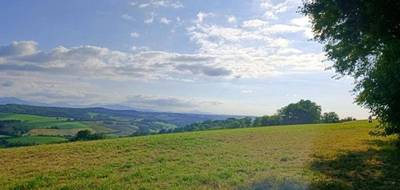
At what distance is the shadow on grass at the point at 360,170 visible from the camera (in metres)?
19.8

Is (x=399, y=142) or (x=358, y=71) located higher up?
(x=358, y=71)

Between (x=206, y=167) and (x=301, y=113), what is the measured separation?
122873 millimetres

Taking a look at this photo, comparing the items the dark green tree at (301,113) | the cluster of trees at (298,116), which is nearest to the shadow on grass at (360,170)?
the cluster of trees at (298,116)

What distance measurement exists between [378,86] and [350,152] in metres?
10.1

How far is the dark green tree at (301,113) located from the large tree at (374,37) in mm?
114071

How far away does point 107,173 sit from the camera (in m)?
23.8

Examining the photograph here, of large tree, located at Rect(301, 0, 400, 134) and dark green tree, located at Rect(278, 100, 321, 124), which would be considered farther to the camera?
dark green tree, located at Rect(278, 100, 321, 124)

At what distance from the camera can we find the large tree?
21438 millimetres

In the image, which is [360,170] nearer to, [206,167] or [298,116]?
[206,167]

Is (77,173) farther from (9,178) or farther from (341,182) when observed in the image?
(341,182)

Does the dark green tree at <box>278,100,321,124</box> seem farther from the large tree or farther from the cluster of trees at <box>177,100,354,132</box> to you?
the large tree

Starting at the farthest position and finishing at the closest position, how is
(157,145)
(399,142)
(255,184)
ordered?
1. (157,145)
2. (399,142)
3. (255,184)

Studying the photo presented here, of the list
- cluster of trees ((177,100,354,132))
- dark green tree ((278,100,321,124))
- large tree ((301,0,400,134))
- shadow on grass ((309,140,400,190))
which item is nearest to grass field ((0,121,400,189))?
shadow on grass ((309,140,400,190))

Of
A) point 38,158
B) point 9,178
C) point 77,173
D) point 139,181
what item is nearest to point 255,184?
point 139,181
